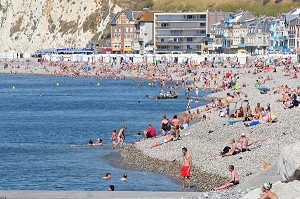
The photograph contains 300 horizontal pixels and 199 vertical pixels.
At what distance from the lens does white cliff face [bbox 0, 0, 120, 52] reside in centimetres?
16888

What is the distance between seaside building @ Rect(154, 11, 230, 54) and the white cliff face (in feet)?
70.3

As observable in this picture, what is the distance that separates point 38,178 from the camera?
1184 inches

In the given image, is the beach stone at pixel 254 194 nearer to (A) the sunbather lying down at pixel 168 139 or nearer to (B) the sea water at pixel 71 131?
(B) the sea water at pixel 71 131

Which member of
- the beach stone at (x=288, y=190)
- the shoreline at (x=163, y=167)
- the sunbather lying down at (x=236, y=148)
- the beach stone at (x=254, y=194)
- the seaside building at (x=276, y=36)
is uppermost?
the seaside building at (x=276, y=36)

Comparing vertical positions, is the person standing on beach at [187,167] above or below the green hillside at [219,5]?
below

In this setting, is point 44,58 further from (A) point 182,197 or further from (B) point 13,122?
(A) point 182,197

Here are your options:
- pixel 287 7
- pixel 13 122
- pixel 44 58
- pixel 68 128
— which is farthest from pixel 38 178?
pixel 287 7

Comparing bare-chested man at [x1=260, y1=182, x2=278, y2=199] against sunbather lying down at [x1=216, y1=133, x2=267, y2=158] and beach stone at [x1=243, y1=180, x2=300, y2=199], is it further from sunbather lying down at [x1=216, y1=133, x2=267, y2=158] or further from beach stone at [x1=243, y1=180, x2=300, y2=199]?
sunbather lying down at [x1=216, y1=133, x2=267, y2=158]

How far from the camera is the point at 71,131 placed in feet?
154

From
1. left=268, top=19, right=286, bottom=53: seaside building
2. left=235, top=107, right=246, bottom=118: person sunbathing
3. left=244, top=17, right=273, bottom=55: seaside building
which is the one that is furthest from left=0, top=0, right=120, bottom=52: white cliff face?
left=235, top=107, right=246, bottom=118: person sunbathing

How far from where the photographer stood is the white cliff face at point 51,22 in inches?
6649

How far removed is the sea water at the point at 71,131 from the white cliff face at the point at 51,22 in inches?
2889

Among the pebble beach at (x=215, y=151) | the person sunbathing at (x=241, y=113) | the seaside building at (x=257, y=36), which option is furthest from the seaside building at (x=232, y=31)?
the person sunbathing at (x=241, y=113)

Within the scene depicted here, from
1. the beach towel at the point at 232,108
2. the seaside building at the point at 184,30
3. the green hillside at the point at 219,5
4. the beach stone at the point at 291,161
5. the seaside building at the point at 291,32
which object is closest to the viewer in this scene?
the beach stone at the point at 291,161
